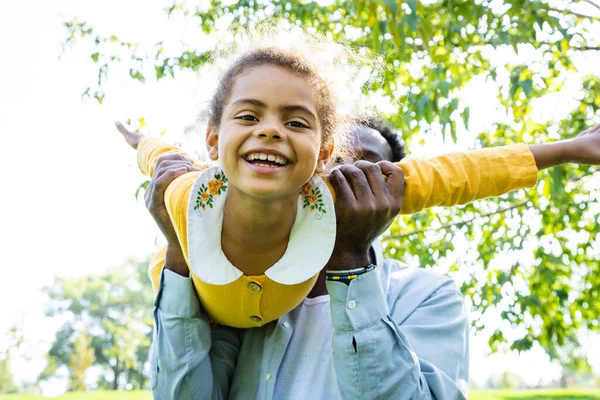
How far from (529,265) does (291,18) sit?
2.68m

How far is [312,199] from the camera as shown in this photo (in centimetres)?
188

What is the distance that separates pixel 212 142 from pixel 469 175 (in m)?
0.80

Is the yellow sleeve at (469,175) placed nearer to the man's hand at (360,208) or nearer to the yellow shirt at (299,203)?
the yellow shirt at (299,203)

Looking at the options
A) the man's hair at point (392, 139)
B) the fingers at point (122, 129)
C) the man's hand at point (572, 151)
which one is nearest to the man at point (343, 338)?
the man's hand at point (572, 151)

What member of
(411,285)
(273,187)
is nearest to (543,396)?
(411,285)

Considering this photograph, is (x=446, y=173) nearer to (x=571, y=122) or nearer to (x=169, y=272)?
(x=169, y=272)

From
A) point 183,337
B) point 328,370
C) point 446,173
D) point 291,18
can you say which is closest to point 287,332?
point 328,370

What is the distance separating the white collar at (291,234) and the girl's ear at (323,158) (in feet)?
0.65

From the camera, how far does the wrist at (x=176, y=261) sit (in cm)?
194

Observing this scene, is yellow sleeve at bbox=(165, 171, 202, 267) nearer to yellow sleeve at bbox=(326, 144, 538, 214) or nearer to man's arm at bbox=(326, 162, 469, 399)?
man's arm at bbox=(326, 162, 469, 399)

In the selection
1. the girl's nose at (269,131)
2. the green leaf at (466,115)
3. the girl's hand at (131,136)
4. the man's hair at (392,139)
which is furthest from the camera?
the green leaf at (466,115)

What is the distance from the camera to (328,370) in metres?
1.92

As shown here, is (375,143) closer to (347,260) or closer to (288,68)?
(288,68)

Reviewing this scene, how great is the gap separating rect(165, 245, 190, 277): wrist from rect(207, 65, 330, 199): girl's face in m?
0.26
